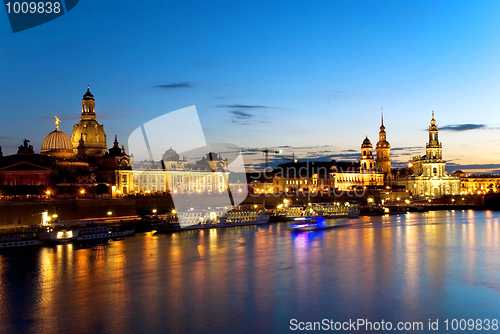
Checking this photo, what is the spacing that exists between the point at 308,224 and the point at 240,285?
1057 inches

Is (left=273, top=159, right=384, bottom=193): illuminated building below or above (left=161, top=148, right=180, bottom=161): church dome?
below

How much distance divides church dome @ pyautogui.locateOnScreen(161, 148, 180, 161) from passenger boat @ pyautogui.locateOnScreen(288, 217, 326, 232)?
33.8 m

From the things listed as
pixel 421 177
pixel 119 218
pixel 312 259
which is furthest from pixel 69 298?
pixel 421 177

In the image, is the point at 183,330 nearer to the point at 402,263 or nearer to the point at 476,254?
the point at 402,263

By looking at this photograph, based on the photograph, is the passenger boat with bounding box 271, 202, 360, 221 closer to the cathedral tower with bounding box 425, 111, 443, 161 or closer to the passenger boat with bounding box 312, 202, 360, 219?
the passenger boat with bounding box 312, 202, 360, 219

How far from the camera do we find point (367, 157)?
11112 centimetres

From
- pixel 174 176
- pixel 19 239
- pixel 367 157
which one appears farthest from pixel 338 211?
pixel 367 157

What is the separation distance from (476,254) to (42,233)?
27.4 metres

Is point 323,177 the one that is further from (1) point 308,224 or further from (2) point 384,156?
(1) point 308,224

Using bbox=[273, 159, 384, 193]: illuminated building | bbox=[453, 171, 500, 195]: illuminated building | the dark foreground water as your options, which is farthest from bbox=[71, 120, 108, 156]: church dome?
bbox=[453, 171, 500, 195]: illuminated building

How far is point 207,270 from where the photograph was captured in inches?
1041

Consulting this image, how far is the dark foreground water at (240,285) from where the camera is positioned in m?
18.4

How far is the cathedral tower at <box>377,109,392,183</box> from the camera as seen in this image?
112m

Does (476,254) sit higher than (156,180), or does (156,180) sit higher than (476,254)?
(156,180)
